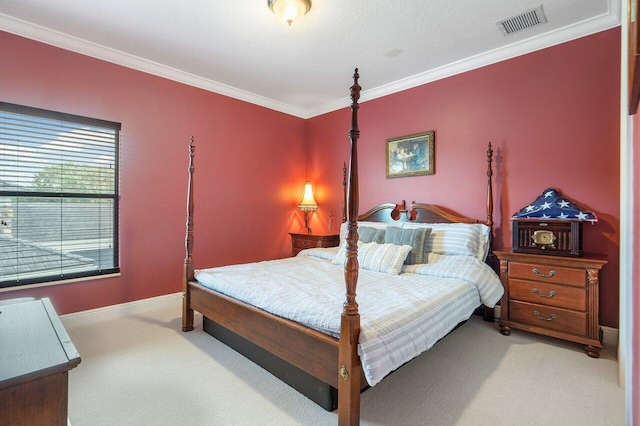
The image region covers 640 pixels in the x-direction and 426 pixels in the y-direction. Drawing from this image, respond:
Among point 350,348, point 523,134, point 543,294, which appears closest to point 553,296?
point 543,294

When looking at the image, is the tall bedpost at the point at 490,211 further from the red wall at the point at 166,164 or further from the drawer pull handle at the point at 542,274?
the red wall at the point at 166,164

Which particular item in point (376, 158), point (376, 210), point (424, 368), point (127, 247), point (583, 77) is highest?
point (583, 77)

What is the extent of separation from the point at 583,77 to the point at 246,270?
3.52 m

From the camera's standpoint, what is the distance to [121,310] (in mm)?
3297

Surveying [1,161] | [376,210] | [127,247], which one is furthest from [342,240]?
[1,161]

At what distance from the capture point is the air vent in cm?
259

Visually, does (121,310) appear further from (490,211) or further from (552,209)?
(552,209)

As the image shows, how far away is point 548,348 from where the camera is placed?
255 centimetres

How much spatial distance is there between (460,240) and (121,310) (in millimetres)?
3600

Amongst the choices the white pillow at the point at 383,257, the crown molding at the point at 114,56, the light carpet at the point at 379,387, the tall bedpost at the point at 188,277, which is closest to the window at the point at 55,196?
the crown molding at the point at 114,56

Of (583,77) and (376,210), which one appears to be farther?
(376,210)

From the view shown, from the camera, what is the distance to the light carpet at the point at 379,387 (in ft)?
5.68

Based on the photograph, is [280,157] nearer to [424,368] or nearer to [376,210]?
[376,210]

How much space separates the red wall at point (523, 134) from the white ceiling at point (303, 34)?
7.9 inches
